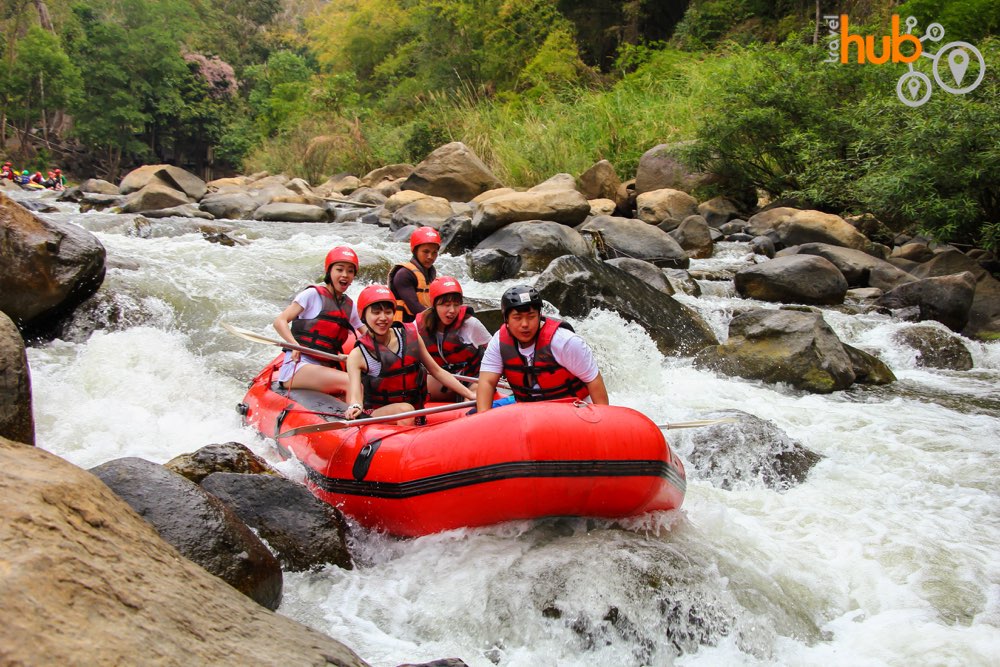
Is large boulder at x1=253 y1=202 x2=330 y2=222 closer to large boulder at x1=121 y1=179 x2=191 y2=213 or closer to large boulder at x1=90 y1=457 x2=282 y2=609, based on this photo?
large boulder at x1=121 y1=179 x2=191 y2=213

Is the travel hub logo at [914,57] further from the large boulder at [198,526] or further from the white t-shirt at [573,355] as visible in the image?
the large boulder at [198,526]

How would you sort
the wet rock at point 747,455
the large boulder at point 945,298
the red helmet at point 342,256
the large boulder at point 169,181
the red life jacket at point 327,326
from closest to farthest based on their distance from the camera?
the wet rock at point 747,455
the red helmet at point 342,256
the red life jacket at point 327,326
the large boulder at point 945,298
the large boulder at point 169,181

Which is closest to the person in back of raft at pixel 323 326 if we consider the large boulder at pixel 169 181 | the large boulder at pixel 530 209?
the large boulder at pixel 530 209

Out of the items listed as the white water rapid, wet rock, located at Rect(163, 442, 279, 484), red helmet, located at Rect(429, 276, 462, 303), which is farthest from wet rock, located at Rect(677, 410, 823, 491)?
wet rock, located at Rect(163, 442, 279, 484)

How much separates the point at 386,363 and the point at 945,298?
6207mm

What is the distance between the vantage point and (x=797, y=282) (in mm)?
8727

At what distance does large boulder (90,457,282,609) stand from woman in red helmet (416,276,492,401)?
2113 mm

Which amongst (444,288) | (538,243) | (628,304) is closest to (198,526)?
(444,288)

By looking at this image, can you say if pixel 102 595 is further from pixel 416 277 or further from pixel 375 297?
pixel 416 277

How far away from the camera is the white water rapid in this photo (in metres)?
2.92

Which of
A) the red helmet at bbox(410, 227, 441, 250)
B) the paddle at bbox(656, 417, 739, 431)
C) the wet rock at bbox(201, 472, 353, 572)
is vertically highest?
the red helmet at bbox(410, 227, 441, 250)

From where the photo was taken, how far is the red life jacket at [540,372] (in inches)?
153

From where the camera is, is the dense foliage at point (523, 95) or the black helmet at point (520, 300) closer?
the black helmet at point (520, 300)

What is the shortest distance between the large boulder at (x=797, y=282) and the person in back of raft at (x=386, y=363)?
521 centimetres
